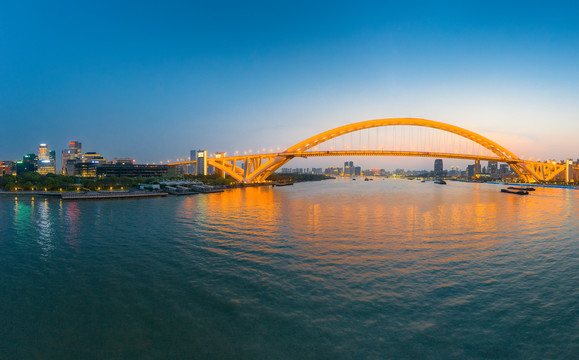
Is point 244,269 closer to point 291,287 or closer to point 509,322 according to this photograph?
point 291,287

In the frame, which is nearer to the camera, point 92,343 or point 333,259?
point 92,343

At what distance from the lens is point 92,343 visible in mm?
4938

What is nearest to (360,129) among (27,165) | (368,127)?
(368,127)

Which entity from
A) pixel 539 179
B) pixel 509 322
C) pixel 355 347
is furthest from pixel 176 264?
pixel 539 179

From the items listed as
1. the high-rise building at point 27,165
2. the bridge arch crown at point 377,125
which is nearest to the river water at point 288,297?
the bridge arch crown at point 377,125

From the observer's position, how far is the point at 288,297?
263 inches

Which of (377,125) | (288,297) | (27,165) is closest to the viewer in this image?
(288,297)

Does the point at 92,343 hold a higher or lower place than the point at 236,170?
lower

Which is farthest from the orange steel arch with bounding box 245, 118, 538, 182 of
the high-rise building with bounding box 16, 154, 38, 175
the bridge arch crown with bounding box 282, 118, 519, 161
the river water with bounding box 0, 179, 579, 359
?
the high-rise building with bounding box 16, 154, 38, 175

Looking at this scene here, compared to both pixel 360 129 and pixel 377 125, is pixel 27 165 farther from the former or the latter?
pixel 377 125

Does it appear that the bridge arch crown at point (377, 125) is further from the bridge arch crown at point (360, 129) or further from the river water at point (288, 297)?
the river water at point (288, 297)

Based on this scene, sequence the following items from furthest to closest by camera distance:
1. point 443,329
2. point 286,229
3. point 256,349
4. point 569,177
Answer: point 569,177, point 286,229, point 443,329, point 256,349

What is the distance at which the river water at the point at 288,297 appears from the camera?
15.9 ft

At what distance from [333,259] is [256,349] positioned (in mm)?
5383
